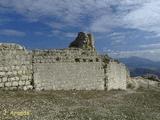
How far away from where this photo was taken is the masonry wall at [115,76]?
130ft

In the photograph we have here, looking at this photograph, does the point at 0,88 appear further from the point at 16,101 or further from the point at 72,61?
the point at 72,61

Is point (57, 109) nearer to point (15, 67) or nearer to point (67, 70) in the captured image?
point (15, 67)

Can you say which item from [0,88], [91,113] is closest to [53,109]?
[91,113]

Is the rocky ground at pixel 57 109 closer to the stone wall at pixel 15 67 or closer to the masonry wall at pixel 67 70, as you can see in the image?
the stone wall at pixel 15 67

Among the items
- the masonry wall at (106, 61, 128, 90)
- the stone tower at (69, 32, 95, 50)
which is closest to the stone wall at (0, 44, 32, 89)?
the masonry wall at (106, 61, 128, 90)

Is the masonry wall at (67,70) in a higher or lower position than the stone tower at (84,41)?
lower

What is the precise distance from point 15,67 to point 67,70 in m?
6.40

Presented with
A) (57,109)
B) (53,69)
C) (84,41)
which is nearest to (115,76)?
Result: (84,41)

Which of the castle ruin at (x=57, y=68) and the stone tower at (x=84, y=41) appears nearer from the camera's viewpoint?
the castle ruin at (x=57, y=68)

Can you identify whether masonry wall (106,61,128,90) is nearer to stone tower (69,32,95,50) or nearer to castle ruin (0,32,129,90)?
castle ruin (0,32,129,90)

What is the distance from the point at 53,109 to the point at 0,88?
6408mm

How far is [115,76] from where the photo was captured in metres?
43.1

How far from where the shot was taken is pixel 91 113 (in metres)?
21.2

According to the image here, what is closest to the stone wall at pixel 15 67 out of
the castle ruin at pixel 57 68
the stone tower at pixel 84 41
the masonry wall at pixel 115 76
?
the castle ruin at pixel 57 68
